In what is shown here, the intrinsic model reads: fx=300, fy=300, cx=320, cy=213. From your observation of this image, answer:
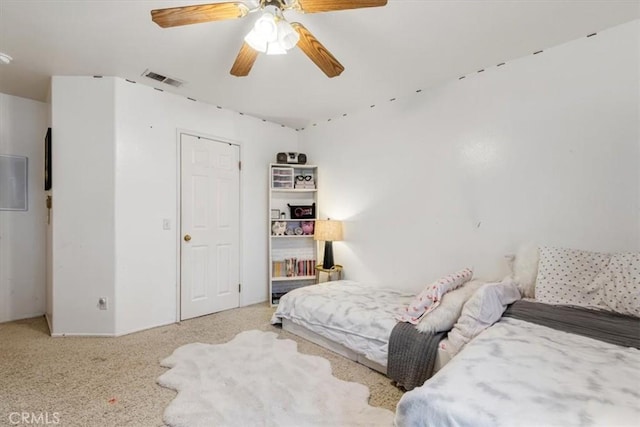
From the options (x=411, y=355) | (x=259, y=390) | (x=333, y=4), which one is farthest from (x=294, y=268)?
(x=333, y=4)

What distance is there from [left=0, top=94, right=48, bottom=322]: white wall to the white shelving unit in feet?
8.49

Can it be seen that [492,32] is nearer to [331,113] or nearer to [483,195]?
[483,195]

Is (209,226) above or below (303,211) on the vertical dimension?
below

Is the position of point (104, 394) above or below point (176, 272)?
below

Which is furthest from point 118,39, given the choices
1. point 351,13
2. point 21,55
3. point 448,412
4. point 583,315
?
point 583,315

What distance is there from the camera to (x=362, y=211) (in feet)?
11.8

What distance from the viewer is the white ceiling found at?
1.87 meters

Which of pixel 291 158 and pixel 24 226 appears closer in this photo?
pixel 24 226

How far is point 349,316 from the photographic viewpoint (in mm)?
2412

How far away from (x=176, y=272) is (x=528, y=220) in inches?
132

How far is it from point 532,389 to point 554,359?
1.16 ft

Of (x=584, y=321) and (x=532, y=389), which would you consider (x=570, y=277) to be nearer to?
(x=584, y=321)

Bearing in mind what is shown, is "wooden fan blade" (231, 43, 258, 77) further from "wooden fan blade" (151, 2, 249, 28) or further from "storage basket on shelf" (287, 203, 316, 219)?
"storage basket on shelf" (287, 203, 316, 219)

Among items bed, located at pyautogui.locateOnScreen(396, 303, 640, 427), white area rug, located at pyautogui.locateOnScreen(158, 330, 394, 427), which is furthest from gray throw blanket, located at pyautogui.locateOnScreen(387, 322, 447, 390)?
bed, located at pyautogui.locateOnScreen(396, 303, 640, 427)
